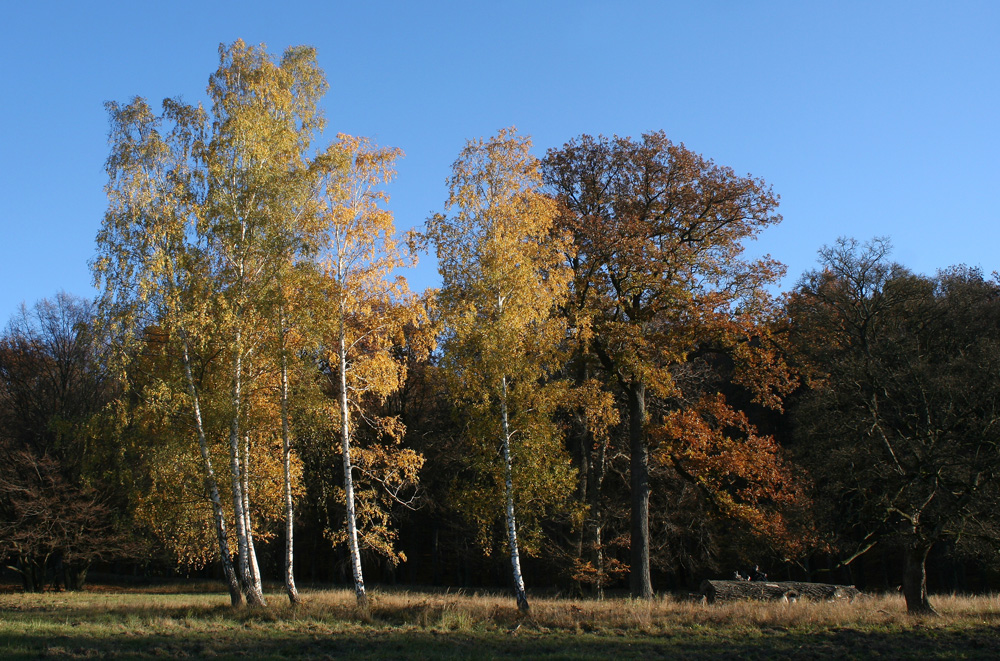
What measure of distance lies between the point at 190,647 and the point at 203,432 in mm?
7580

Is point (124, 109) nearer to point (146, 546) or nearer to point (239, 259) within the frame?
point (239, 259)

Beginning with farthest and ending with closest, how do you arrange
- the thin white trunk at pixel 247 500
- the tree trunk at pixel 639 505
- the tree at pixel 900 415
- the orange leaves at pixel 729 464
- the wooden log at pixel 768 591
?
the tree trunk at pixel 639 505 < the orange leaves at pixel 729 464 < the thin white trunk at pixel 247 500 < the wooden log at pixel 768 591 < the tree at pixel 900 415

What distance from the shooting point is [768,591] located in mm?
17875

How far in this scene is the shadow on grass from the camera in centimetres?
1093

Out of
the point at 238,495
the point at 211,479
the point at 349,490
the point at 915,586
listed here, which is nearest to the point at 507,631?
the point at 349,490

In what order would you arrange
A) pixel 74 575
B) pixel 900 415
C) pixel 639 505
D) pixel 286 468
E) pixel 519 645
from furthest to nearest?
pixel 74 575, pixel 639 505, pixel 286 468, pixel 900 415, pixel 519 645

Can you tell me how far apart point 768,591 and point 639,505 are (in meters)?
3.98

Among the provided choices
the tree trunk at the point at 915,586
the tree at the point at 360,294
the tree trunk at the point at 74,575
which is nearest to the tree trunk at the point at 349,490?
the tree at the point at 360,294

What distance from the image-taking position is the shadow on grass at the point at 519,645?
430 inches

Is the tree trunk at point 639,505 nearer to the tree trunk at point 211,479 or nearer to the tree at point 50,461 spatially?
the tree trunk at point 211,479

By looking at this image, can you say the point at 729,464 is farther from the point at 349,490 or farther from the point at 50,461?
the point at 50,461

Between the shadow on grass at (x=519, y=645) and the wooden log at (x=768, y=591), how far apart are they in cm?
420

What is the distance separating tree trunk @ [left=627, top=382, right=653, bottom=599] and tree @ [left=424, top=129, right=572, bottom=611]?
12.8ft

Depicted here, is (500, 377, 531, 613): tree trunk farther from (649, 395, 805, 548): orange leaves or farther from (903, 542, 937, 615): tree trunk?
(903, 542, 937, 615): tree trunk
